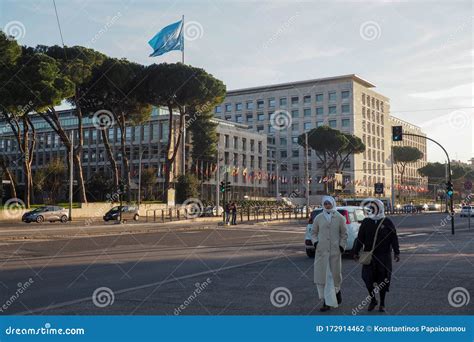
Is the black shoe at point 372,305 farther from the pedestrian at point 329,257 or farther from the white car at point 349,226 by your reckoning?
the white car at point 349,226

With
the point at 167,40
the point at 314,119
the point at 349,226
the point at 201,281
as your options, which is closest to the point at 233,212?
the point at 167,40

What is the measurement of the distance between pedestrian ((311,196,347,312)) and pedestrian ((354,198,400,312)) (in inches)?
12.1

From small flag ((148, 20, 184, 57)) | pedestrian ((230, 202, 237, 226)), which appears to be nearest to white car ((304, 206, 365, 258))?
pedestrian ((230, 202, 237, 226))

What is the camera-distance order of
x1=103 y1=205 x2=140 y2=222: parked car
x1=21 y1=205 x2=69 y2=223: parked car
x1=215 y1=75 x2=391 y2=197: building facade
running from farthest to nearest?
x1=215 y1=75 x2=391 y2=197: building facade
x1=103 y1=205 x2=140 y2=222: parked car
x1=21 y1=205 x2=69 y2=223: parked car

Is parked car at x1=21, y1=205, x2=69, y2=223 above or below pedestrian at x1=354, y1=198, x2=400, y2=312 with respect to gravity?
below

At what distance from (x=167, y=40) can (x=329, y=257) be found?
141 feet

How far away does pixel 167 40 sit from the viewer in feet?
157

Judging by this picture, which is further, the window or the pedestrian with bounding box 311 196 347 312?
the window

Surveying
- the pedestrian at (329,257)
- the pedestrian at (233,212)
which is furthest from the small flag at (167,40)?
the pedestrian at (329,257)

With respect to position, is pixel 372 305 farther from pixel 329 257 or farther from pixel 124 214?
pixel 124 214

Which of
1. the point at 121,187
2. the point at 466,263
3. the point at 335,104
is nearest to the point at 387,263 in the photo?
the point at 466,263

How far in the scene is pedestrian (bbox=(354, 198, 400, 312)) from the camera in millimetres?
7582

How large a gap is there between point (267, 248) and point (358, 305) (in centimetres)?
1103

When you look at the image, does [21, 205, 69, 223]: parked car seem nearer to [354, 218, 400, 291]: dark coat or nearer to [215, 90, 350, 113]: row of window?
[354, 218, 400, 291]: dark coat
